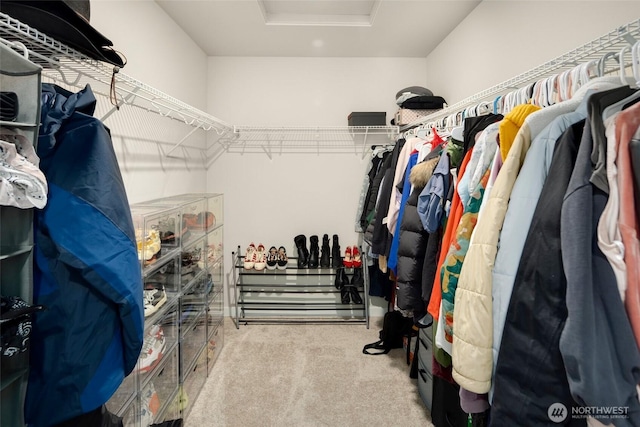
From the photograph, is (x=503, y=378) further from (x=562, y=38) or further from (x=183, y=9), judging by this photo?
A: (x=183, y=9)

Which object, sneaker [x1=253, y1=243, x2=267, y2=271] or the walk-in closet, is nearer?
the walk-in closet

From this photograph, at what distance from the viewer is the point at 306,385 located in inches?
83.1

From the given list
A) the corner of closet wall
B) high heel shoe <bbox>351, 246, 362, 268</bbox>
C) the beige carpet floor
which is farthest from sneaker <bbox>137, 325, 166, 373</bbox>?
high heel shoe <bbox>351, 246, 362, 268</bbox>

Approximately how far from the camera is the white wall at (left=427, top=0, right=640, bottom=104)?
4.52ft

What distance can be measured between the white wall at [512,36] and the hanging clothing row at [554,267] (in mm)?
754

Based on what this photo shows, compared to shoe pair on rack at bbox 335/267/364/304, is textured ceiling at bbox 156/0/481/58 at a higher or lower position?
higher

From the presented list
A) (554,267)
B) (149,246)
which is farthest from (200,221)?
(554,267)

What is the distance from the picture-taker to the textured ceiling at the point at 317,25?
221cm

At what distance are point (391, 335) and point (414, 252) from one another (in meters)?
1.39

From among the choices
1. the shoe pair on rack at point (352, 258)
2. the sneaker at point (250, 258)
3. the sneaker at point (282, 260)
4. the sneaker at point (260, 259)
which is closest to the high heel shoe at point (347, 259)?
the shoe pair on rack at point (352, 258)

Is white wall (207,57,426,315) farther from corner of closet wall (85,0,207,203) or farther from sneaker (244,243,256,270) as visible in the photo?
corner of closet wall (85,0,207,203)

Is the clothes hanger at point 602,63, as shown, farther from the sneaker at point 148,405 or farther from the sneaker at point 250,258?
the sneaker at point 250,258

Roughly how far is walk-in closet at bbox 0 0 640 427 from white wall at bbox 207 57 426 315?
2cm

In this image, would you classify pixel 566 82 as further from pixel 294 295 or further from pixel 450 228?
pixel 294 295
